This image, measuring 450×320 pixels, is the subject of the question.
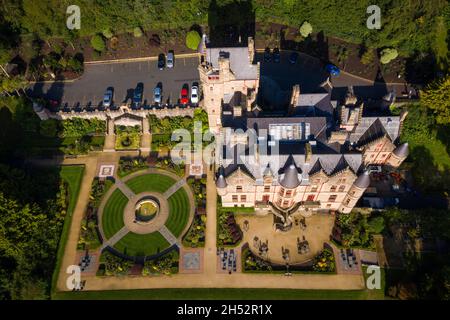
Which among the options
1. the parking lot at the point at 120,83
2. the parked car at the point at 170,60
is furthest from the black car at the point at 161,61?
the parked car at the point at 170,60

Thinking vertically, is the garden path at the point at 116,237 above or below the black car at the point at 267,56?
below

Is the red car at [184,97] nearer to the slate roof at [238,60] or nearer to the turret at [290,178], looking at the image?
the slate roof at [238,60]

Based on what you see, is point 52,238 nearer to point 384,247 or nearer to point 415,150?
point 384,247

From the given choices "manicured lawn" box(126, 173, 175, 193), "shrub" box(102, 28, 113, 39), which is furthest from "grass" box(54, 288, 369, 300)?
"shrub" box(102, 28, 113, 39)

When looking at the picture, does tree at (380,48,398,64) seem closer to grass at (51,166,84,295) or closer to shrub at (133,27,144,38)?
shrub at (133,27,144,38)

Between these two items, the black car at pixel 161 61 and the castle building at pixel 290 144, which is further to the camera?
the black car at pixel 161 61

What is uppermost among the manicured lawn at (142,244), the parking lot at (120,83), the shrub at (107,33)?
the shrub at (107,33)

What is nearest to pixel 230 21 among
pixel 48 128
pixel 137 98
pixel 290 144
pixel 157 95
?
pixel 157 95

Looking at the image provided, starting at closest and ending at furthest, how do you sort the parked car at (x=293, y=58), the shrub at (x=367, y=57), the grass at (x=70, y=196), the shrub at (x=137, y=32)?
the grass at (x=70, y=196)
the shrub at (x=367, y=57)
the parked car at (x=293, y=58)
the shrub at (x=137, y=32)

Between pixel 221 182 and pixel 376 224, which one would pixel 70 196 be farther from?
pixel 376 224
